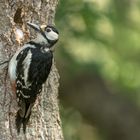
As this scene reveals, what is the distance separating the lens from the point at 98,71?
37.3 feet

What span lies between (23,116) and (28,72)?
1.42 feet

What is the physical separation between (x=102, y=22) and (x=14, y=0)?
102 inches

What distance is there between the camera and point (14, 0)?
7727mm

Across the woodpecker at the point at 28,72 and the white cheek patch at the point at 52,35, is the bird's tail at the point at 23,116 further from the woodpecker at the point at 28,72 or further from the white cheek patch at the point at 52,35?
the white cheek patch at the point at 52,35

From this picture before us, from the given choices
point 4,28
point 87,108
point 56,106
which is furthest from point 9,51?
point 87,108

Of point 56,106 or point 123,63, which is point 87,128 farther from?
point 56,106

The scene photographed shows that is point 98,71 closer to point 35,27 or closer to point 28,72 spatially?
point 35,27

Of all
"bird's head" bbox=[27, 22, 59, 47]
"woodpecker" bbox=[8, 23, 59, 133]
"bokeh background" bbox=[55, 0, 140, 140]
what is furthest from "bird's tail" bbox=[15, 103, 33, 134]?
"bokeh background" bbox=[55, 0, 140, 140]

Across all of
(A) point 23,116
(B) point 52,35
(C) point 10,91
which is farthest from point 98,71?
(A) point 23,116

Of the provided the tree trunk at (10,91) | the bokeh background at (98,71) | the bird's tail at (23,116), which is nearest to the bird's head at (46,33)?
the tree trunk at (10,91)

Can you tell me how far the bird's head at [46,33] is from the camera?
7.59 meters

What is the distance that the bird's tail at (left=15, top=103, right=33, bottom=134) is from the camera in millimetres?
7371

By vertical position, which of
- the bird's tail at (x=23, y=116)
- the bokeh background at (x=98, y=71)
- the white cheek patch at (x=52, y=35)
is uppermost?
the white cheek patch at (x=52, y=35)

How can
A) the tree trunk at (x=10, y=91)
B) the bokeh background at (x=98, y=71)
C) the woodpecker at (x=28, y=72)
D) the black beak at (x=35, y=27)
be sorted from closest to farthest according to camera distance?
the woodpecker at (x=28, y=72) → the tree trunk at (x=10, y=91) → the black beak at (x=35, y=27) → the bokeh background at (x=98, y=71)
